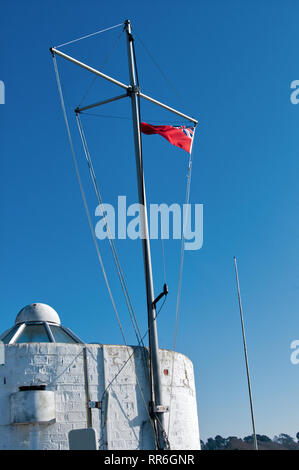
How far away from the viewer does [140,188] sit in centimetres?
1616

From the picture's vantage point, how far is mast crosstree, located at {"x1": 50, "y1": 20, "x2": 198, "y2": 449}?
13.9 m

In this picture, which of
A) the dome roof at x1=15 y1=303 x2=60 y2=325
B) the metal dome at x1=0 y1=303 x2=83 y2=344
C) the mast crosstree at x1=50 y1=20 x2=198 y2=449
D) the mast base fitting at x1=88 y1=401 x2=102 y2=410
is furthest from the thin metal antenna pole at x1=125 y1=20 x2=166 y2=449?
the dome roof at x1=15 y1=303 x2=60 y2=325

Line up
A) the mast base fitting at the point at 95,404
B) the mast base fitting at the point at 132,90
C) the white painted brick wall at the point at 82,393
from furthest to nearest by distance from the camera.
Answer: the mast base fitting at the point at 132,90
the mast base fitting at the point at 95,404
the white painted brick wall at the point at 82,393

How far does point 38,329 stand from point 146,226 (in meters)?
4.43

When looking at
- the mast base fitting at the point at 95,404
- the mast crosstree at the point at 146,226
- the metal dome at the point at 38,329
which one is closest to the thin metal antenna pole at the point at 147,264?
the mast crosstree at the point at 146,226

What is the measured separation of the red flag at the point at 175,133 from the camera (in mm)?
17719

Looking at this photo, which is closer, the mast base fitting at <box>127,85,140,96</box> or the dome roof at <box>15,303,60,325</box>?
the dome roof at <box>15,303,60,325</box>

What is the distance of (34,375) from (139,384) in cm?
289

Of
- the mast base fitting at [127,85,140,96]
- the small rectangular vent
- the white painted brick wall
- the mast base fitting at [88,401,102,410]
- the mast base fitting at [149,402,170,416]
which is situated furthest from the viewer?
the mast base fitting at [127,85,140,96]

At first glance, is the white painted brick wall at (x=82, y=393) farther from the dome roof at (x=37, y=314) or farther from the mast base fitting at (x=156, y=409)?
the dome roof at (x=37, y=314)

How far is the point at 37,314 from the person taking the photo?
16.0m

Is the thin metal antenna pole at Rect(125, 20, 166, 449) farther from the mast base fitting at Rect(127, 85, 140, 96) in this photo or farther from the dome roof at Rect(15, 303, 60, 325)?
the dome roof at Rect(15, 303, 60, 325)
